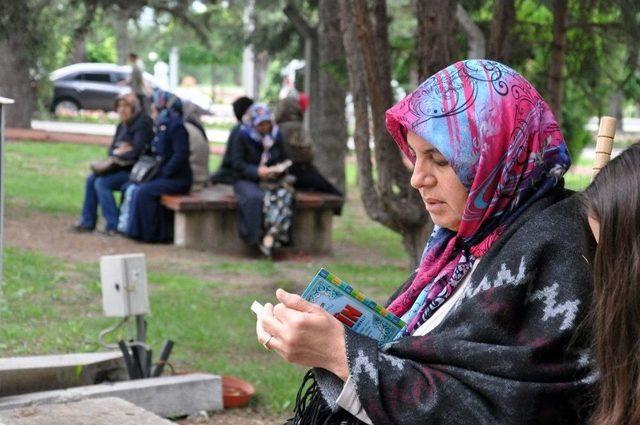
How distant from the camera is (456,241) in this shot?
2.75m

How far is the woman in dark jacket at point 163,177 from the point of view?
12.2 m

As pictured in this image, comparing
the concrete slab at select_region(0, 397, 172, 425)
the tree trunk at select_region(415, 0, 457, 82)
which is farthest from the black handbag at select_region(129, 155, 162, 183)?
the concrete slab at select_region(0, 397, 172, 425)

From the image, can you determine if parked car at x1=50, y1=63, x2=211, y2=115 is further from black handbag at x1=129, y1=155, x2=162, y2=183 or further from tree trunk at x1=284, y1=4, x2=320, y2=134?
black handbag at x1=129, y1=155, x2=162, y2=183

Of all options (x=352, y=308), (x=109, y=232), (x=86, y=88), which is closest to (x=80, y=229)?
(x=109, y=232)

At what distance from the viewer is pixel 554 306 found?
242 centimetres

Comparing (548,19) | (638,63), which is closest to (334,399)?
(638,63)

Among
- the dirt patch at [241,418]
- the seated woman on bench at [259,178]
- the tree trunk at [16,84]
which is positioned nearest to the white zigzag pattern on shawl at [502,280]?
the dirt patch at [241,418]

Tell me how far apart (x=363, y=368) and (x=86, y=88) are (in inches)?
1355

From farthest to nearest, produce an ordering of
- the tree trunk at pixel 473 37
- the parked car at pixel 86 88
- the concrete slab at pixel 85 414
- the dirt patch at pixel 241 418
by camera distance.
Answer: the parked car at pixel 86 88 → the tree trunk at pixel 473 37 → the dirt patch at pixel 241 418 → the concrete slab at pixel 85 414

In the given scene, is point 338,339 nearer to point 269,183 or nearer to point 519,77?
point 519,77

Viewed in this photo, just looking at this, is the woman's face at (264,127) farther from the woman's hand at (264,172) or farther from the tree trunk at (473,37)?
the tree trunk at (473,37)

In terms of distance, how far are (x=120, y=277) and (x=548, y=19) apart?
183 inches

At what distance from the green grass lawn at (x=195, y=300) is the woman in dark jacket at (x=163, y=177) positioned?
973 millimetres

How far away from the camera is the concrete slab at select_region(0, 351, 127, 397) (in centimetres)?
552
